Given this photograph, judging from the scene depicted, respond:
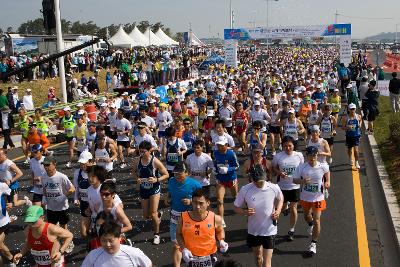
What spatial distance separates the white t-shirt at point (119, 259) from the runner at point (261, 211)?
2.12 meters

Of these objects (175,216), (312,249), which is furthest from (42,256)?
(312,249)

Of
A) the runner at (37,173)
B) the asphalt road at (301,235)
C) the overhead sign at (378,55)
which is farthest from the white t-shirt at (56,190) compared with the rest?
the overhead sign at (378,55)

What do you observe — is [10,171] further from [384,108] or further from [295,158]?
[384,108]

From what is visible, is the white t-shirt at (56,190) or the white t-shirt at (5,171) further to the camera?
the white t-shirt at (5,171)

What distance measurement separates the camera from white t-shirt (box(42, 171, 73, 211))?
786 cm

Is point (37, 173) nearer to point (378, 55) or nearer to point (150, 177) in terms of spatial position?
point (150, 177)

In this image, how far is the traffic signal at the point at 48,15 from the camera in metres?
4.43

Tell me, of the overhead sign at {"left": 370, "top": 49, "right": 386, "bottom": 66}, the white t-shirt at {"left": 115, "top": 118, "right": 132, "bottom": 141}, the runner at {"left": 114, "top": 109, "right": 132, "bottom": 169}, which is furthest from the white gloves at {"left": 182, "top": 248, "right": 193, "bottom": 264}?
the overhead sign at {"left": 370, "top": 49, "right": 386, "bottom": 66}

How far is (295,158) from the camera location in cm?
845

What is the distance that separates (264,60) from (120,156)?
128 ft

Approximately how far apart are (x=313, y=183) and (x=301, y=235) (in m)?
1.18

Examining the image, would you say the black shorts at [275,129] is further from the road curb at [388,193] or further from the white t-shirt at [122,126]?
the white t-shirt at [122,126]

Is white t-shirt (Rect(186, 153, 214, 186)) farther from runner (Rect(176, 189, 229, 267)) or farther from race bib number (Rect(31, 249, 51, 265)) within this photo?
race bib number (Rect(31, 249, 51, 265))

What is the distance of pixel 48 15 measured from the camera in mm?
4547
